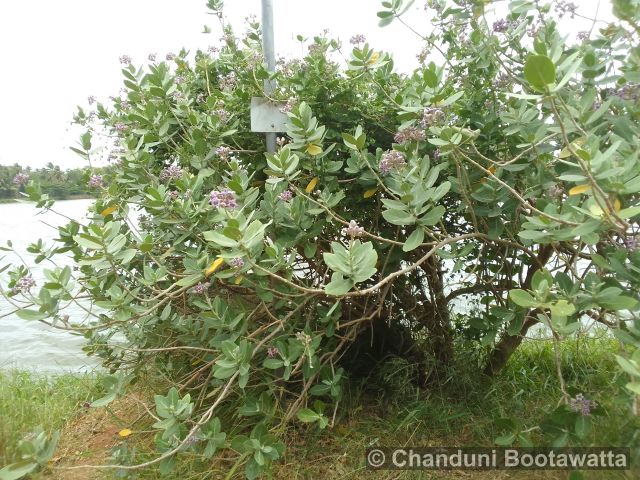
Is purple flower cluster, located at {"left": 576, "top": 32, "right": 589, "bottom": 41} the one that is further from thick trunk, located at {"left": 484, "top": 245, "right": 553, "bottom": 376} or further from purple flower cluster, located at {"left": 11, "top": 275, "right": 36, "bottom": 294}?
purple flower cluster, located at {"left": 11, "top": 275, "right": 36, "bottom": 294}

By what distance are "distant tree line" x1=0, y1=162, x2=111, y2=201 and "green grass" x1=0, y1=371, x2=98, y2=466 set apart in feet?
3.59

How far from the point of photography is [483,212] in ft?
5.67

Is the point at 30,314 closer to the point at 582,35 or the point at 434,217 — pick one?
the point at 434,217

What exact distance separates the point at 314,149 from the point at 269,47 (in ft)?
2.18

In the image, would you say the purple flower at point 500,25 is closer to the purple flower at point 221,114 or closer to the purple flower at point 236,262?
the purple flower at point 221,114

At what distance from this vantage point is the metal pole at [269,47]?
6.70 feet

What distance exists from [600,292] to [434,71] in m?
0.79

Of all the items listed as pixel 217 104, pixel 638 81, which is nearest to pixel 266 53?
pixel 217 104

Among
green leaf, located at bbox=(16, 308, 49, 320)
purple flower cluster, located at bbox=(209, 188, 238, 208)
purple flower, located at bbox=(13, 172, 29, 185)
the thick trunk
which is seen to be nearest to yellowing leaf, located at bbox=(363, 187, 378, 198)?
purple flower cluster, located at bbox=(209, 188, 238, 208)

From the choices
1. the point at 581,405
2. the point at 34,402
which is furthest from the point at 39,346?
the point at 581,405

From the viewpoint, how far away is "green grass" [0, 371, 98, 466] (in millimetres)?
2230

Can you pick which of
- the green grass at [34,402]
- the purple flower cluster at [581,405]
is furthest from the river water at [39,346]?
the purple flower cluster at [581,405]

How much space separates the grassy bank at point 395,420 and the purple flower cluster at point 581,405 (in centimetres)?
24

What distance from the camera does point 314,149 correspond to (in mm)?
1725
